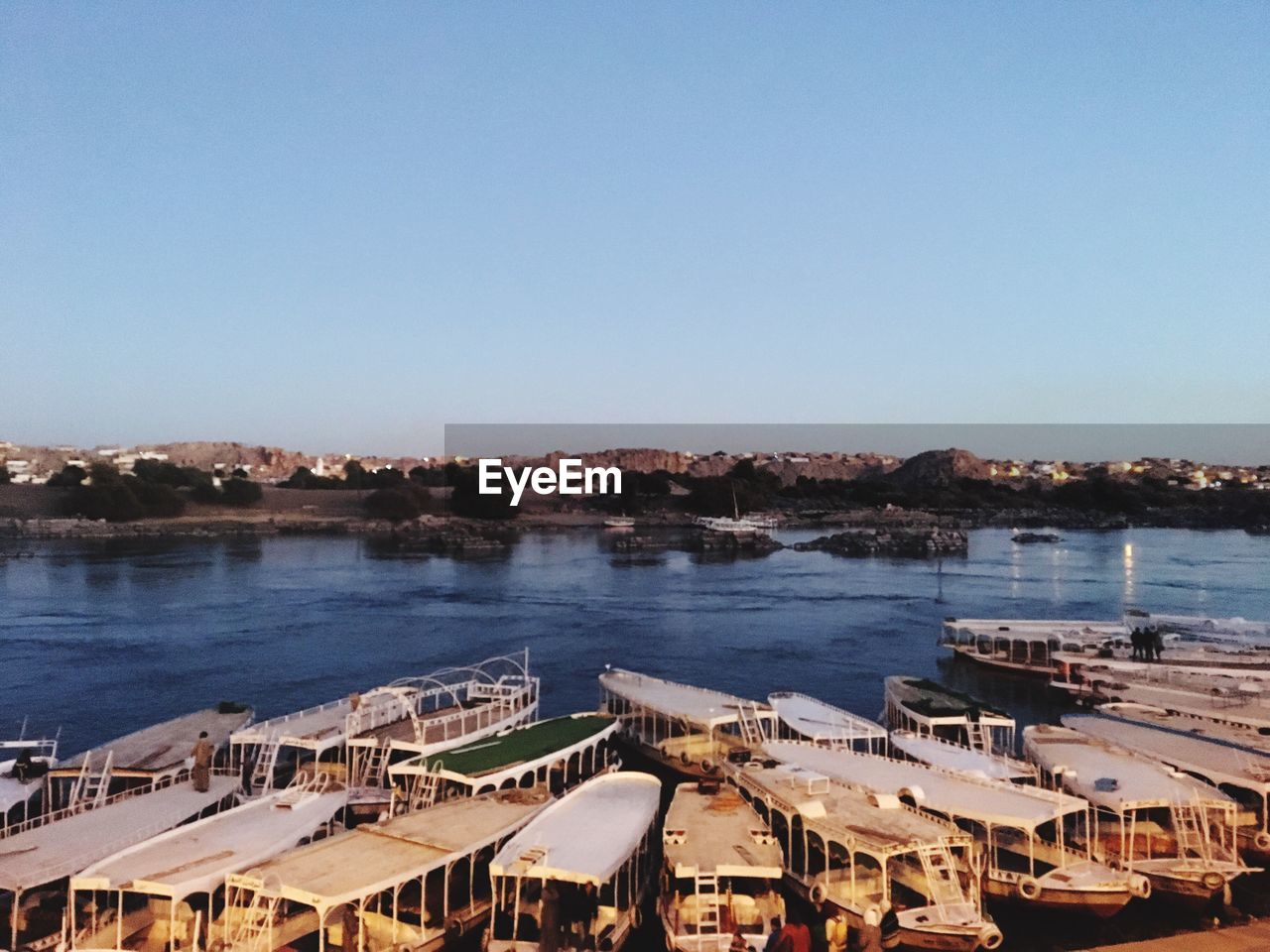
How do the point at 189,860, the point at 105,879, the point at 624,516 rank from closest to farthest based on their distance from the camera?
1. the point at 105,879
2. the point at 189,860
3. the point at 624,516

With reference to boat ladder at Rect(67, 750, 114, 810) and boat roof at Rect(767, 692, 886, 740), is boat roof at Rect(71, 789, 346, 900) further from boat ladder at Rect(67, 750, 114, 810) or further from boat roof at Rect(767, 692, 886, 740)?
boat roof at Rect(767, 692, 886, 740)

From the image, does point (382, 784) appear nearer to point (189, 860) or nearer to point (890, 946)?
point (189, 860)

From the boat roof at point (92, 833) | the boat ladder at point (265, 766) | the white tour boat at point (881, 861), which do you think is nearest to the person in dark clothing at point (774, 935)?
the white tour boat at point (881, 861)

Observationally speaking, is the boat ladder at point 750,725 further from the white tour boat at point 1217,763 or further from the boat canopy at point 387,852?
the white tour boat at point 1217,763

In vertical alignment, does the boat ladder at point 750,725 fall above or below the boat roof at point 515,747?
below


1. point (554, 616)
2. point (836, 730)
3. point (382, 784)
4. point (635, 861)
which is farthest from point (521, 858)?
point (554, 616)

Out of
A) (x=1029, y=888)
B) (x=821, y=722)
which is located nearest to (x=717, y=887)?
(x=1029, y=888)

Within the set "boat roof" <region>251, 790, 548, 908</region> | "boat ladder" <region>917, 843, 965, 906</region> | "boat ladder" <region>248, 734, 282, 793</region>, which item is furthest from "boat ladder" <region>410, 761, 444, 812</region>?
"boat ladder" <region>917, 843, 965, 906</region>
